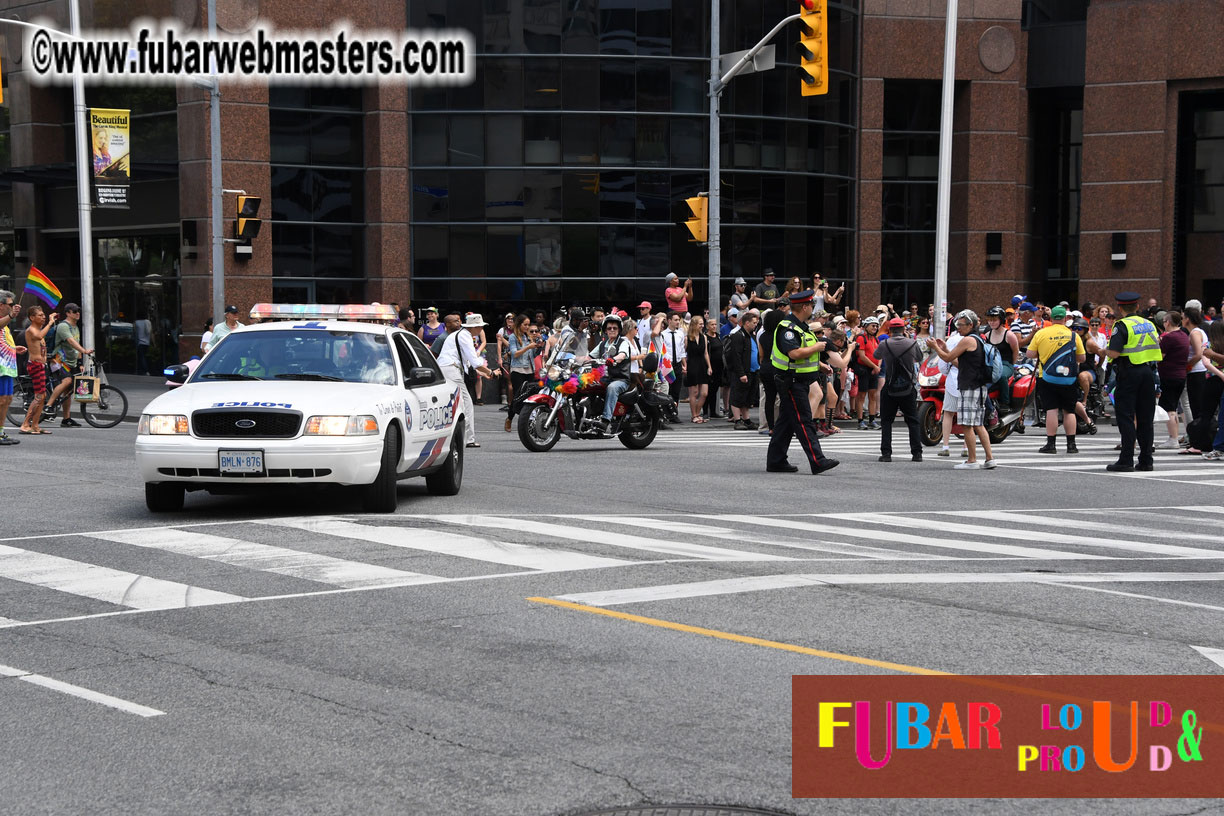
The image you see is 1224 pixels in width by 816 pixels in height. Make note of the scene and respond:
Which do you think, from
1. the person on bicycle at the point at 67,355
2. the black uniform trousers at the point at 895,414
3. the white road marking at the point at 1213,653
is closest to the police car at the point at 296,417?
the white road marking at the point at 1213,653

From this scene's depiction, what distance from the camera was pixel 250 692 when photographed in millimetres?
6219

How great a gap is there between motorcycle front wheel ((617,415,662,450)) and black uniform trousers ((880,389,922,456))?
325 cm

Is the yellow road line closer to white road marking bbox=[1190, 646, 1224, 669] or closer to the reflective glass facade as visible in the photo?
white road marking bbox=[1190, 646, 1224, 669]

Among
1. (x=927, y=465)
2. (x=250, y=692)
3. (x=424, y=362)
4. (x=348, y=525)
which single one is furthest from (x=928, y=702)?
(x=927, y=465)

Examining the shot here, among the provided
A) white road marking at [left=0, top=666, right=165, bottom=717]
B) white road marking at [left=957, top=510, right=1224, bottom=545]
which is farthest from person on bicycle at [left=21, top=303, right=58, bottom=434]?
white road marking at [left=0, top=666, right=165, bottom=717]

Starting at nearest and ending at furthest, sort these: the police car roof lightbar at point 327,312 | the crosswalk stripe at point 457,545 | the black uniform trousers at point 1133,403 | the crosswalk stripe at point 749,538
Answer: the crosswalk stripe at point 457,545 → the crosswalk stripe at point 749,538 → the police car roof lightbar at point 327,312 → the black uniform trousers at point 1133,403

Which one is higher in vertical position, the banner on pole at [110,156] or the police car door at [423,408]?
the banner on pole at [110,156]

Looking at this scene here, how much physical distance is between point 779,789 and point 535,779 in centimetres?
84

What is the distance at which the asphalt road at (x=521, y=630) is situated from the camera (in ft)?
16.8

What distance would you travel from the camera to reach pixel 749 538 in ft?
35.9

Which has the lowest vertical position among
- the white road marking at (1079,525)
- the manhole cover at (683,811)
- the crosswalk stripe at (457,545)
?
the white road marking at (1079,525)

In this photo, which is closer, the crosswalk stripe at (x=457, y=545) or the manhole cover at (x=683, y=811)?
the manhole cover at (x=683, y=811)

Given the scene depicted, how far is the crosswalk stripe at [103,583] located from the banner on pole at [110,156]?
2176cm

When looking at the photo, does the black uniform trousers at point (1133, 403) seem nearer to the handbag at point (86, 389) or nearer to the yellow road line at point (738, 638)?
the yellow road line at point (738, 638)
